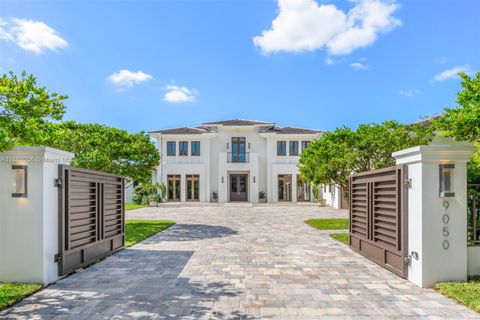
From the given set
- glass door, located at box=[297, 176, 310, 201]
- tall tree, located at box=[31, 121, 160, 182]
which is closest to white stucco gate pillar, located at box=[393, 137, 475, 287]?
tall tree, located at box=[31, 121, 160, 182]

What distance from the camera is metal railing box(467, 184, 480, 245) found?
19.6 ft

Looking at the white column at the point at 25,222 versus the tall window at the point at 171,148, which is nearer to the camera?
the white column at the point at 25,222

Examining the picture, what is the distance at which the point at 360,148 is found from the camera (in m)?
12.5

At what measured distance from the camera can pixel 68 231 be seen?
6.25 metres

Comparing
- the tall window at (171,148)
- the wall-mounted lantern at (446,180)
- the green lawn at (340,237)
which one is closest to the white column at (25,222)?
the wall-mounted lantern at (446,180)

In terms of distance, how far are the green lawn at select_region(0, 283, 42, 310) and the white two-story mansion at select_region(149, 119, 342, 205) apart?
24524mm

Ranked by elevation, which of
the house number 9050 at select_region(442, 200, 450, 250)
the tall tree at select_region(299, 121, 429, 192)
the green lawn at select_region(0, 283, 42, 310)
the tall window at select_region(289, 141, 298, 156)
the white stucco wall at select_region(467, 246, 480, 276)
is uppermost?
the tall window at select_region(289, 141, 298, 156)

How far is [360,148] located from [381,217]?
581cm

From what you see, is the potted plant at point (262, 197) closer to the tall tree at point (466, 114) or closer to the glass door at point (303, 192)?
the glass door at point (303, 192)

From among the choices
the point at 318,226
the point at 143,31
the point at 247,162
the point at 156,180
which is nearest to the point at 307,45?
the point at 143,31

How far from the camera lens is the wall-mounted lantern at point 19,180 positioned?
557cm

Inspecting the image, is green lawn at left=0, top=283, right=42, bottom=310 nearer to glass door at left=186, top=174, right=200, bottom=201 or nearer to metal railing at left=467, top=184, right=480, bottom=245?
metal railing at left=467, top=184, right=480, bottom=245

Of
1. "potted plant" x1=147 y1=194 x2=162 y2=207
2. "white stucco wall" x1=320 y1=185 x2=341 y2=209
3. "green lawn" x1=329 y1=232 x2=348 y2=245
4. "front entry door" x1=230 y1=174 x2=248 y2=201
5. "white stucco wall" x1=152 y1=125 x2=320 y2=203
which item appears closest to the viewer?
"green lawn" x1=329 y1=232 x2=348 y2=245

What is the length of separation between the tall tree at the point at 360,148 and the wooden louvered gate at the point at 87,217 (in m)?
8.40
